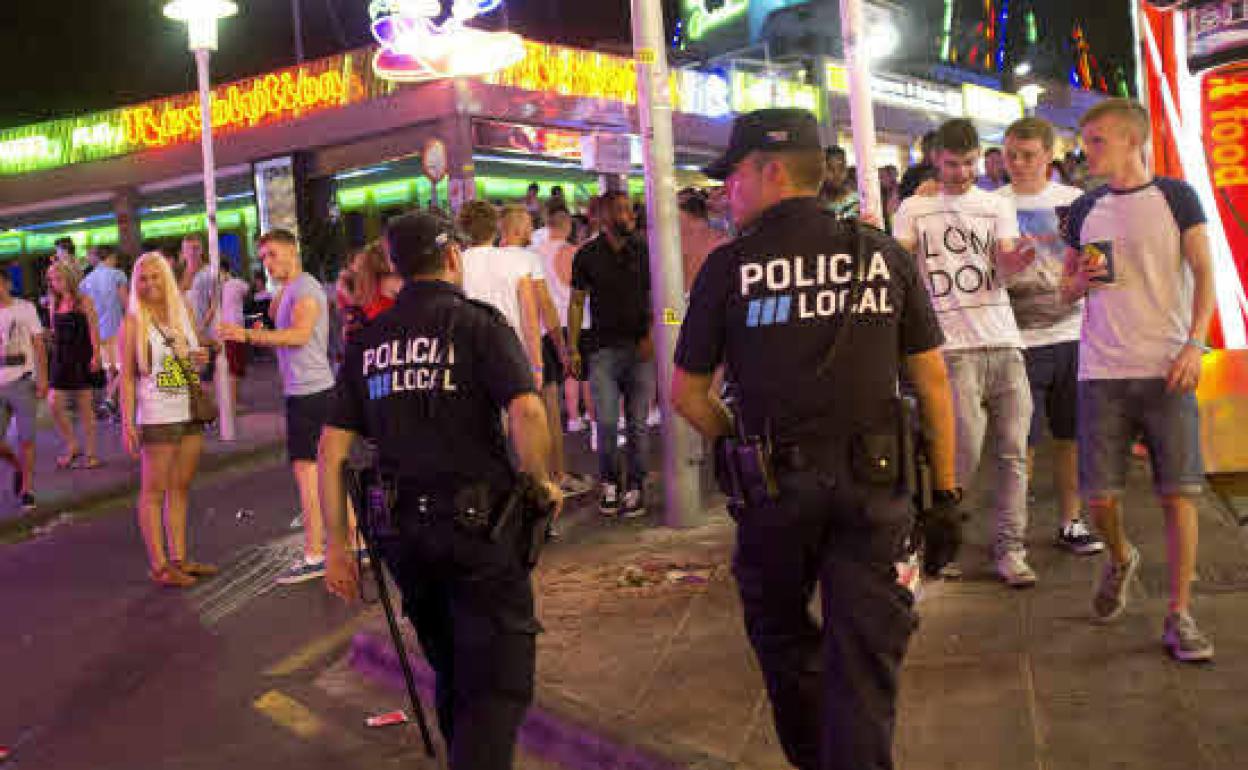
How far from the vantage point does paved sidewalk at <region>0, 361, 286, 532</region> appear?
11008mm

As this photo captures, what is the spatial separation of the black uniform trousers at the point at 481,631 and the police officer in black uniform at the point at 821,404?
0.68 m

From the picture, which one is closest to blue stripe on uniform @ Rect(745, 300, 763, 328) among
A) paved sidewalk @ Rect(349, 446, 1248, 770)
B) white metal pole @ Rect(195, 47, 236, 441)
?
paved sidewalk @ Rect(349, 446, 1248, 770)

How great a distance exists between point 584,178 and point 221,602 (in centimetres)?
1946

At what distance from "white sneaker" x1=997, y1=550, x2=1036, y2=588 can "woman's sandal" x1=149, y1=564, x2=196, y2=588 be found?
5.04m

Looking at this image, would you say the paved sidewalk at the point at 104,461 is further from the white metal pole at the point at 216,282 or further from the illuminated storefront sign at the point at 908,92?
the illuminated storefront sign at the point at 908,92

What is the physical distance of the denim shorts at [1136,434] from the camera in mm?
4812

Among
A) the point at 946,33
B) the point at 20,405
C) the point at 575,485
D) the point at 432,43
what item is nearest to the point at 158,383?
the point at 575,485

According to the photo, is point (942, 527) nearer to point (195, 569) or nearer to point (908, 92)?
point (195, 569)

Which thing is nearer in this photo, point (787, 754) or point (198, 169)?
point (787, 754)

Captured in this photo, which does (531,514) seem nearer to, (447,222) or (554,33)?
(447,222)

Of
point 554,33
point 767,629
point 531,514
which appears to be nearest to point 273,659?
point 531,514

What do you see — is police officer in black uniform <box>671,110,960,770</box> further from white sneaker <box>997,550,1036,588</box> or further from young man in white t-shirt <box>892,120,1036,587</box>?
white sneaker <box>997,550,1036,588</box>

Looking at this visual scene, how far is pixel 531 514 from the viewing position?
372 centimetres

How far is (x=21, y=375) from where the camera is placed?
1085 centimetres
